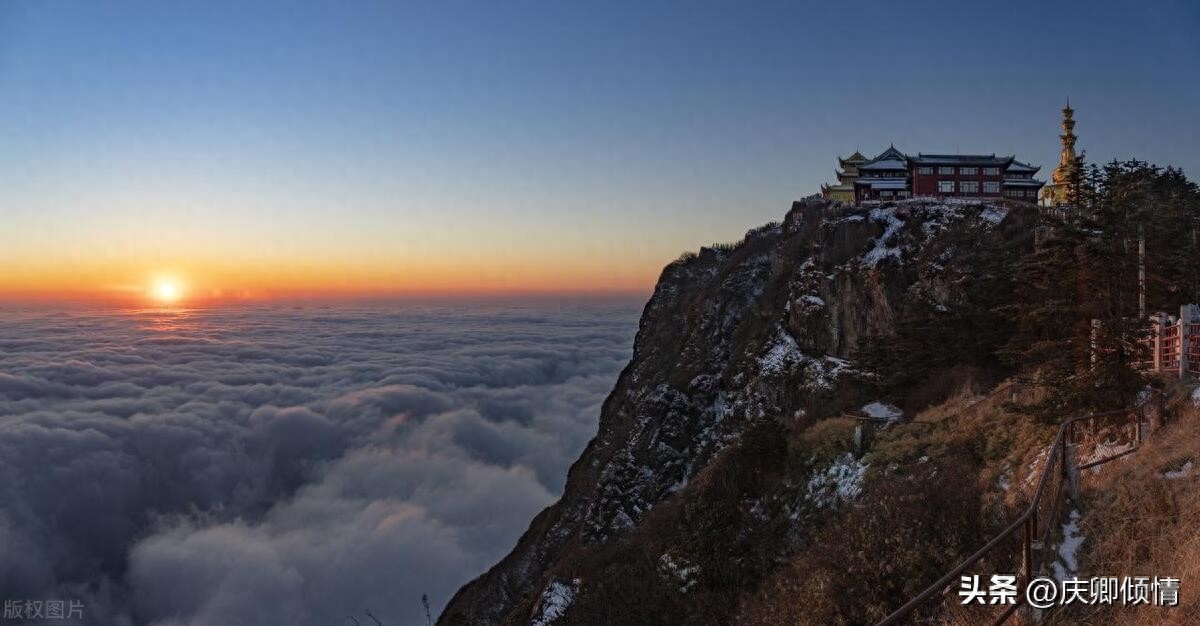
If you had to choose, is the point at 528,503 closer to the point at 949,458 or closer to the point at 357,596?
the point at 357,596

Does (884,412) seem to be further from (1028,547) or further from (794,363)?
(794,363)

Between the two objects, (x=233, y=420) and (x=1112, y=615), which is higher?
(x=1112, y=615)

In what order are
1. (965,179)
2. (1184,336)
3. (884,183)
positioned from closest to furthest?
(1184,336) → (965,179) → (884,183)

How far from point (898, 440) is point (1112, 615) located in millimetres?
10825

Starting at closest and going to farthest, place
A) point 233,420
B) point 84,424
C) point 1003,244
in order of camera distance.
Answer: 1. point 1003,244
2. point 84,424
3. point 233,420

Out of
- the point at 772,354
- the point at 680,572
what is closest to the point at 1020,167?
the point at 772,354

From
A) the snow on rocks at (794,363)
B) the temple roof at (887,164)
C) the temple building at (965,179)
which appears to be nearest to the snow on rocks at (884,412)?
the snow on rocks at (794,363)

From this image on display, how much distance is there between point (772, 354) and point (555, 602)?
31.9 meters

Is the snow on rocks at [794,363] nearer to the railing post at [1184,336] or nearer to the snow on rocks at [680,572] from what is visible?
the snow on rocks at [680,572]

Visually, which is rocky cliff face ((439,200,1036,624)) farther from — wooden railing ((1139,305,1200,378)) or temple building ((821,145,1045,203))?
wooden railing ((1139,305,1200,378))

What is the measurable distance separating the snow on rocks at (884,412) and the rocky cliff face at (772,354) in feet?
9.53

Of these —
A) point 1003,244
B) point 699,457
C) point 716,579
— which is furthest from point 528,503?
point 716,579

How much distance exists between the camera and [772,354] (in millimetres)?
47719

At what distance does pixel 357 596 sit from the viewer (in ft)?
291
